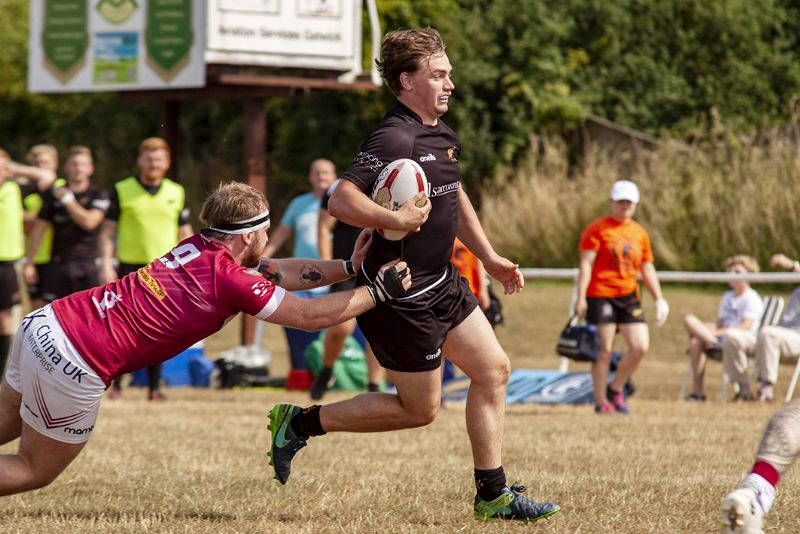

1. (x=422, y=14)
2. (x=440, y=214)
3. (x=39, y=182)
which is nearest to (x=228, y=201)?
(x=440, y=214)

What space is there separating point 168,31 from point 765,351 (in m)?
9.22

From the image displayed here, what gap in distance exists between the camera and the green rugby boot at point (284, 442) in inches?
243

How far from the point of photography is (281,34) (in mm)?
17750

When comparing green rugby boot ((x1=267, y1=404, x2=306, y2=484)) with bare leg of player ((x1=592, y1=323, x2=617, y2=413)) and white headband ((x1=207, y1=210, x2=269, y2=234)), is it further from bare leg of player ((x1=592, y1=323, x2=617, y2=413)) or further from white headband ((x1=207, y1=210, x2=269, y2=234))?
bare leg of player ((x1=592, y1=323, x2=617, y2=413))

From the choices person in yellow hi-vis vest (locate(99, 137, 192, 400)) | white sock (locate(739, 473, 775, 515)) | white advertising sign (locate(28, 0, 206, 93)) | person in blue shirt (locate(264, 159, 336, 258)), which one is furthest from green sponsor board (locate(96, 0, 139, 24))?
white sock (locate(739, 473, 775, 515))

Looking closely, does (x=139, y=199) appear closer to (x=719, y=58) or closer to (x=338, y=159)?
(x=338, y=159)

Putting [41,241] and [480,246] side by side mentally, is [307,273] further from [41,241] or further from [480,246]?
[41,241]

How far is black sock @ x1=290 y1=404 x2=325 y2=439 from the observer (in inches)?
242


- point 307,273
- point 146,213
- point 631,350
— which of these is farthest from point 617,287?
point 307,273

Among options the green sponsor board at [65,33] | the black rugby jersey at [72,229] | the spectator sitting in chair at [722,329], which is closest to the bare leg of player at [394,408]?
the black rugby jersey at [72,229]

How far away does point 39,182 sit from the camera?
1271 cm

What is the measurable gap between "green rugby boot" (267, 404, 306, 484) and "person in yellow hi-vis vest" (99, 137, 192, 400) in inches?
236

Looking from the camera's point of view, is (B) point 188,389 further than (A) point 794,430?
Yes

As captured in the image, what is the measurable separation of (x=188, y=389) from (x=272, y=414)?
333 inches
